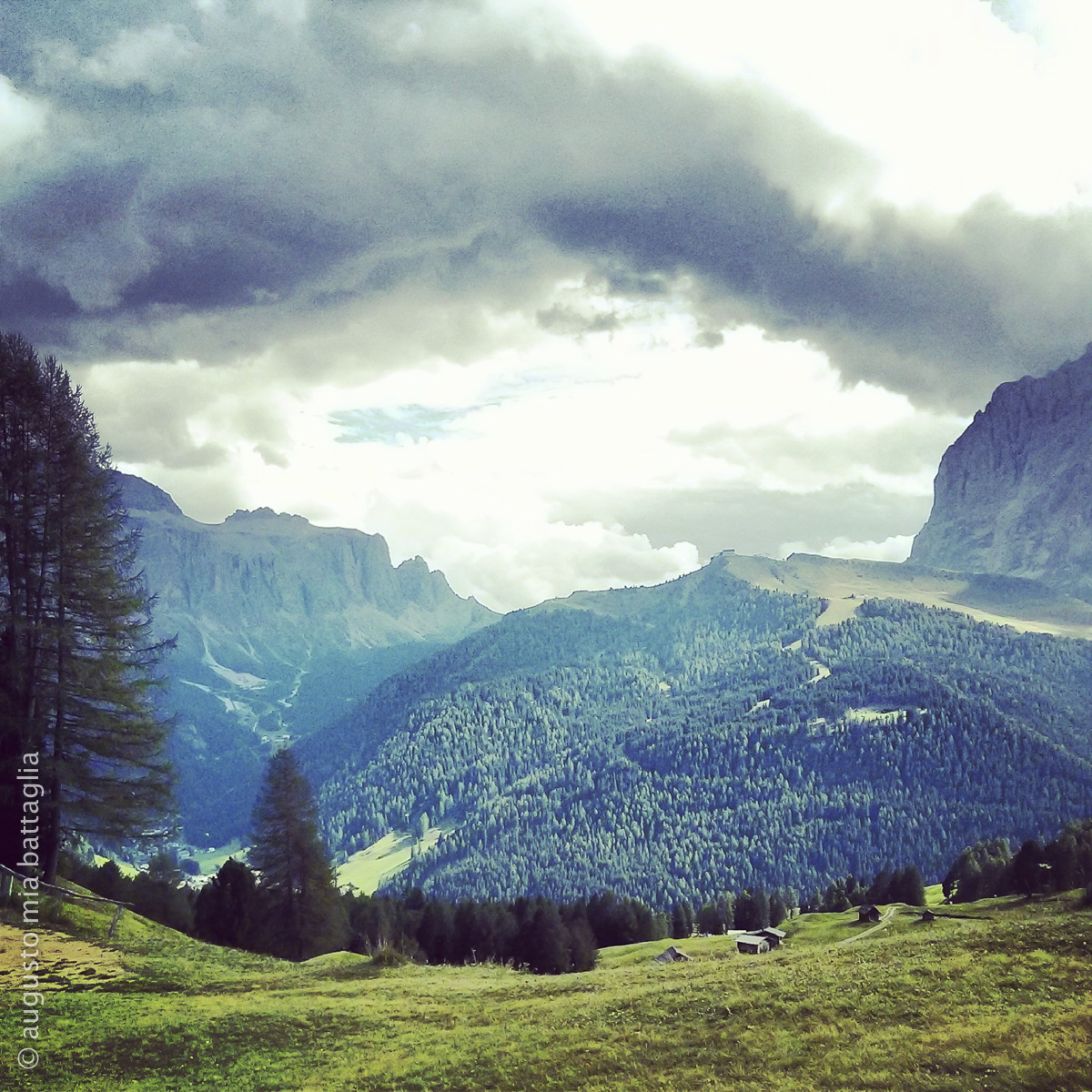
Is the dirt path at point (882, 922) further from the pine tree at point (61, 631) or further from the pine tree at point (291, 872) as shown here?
the pine tree at point (61, 631)

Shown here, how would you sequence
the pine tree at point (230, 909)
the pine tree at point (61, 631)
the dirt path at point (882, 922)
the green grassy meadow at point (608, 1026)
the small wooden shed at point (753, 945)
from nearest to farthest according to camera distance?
1. the green grassy meadow at point (608, 1026)
2. the pine tree at point (61, 631)
3. the small wooden shed at point (753, 945)
4. the pine tree at point (230, 909)
5. the dirt path at point (882, 922)

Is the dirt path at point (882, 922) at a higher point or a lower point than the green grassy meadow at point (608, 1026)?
lower

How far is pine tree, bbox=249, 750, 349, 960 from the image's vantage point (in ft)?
220

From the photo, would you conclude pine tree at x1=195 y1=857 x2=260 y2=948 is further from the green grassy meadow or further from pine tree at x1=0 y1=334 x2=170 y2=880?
the green grassy meadow

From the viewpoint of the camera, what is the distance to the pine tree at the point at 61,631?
3828cm

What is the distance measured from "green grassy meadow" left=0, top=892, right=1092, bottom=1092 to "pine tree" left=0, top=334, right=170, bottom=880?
17.3 ft

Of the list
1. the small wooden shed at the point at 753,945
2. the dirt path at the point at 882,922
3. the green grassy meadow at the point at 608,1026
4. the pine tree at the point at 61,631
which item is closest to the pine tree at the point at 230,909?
the pine tree at the point at 61,631

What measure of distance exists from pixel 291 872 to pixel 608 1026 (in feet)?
156

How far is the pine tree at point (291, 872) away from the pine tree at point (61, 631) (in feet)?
89.9

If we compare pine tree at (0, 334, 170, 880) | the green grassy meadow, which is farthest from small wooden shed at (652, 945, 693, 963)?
pine tree at (0, 334, 170, 880)

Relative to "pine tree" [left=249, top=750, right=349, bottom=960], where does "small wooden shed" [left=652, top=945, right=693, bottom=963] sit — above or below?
below

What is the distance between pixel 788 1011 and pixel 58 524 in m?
37.0

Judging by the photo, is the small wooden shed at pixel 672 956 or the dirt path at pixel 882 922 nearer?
the small wooden shed at pixel 672 956

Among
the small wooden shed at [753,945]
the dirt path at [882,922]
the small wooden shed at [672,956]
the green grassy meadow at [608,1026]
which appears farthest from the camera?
the dirt path at [882,922]
